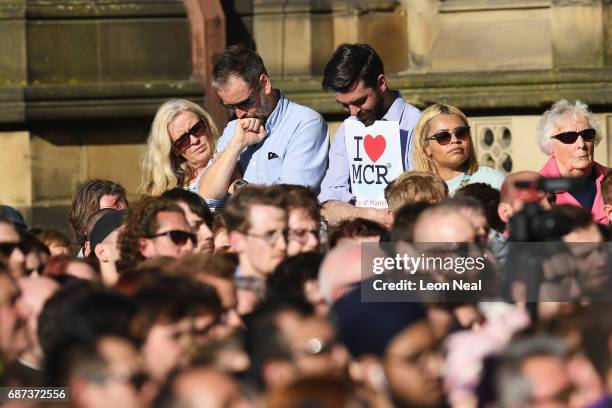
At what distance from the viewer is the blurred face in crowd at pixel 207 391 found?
4.72 m

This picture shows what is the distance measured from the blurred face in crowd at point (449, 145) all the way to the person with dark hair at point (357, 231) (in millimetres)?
956

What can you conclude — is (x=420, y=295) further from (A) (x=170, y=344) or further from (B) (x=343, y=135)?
(B) (x=343, y=135)

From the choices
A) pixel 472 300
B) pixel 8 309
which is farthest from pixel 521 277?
pixel 8 309

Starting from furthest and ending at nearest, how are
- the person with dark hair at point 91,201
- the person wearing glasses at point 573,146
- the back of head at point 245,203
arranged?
the person with dark hair at point 91,201
the person wearing glasses at point 573,146
the back of head at point 245,203

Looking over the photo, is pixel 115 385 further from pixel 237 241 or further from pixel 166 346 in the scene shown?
pixel 237 241

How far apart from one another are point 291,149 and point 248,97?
1.08ft

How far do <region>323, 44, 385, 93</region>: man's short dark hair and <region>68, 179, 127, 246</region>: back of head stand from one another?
1525 mm

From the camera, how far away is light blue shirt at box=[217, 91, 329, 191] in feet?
29.5

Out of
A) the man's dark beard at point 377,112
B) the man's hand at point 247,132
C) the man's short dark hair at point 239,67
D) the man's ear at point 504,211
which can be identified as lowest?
the man's ear at point 504,211

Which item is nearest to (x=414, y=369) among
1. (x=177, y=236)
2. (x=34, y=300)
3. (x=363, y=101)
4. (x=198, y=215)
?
(x=34, y=300)

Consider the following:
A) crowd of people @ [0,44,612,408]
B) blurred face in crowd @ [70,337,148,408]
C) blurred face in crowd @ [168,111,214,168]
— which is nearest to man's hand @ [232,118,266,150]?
crowd of people @ [0,44,612,408]

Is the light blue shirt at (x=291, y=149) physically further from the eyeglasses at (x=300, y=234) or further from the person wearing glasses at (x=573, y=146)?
the eyeglasses at (x=300, y=234)

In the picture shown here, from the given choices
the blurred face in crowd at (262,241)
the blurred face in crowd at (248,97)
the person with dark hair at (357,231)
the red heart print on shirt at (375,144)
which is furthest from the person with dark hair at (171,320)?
the blurred face in crowd at (248,97)

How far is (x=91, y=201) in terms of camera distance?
32.2 ft
